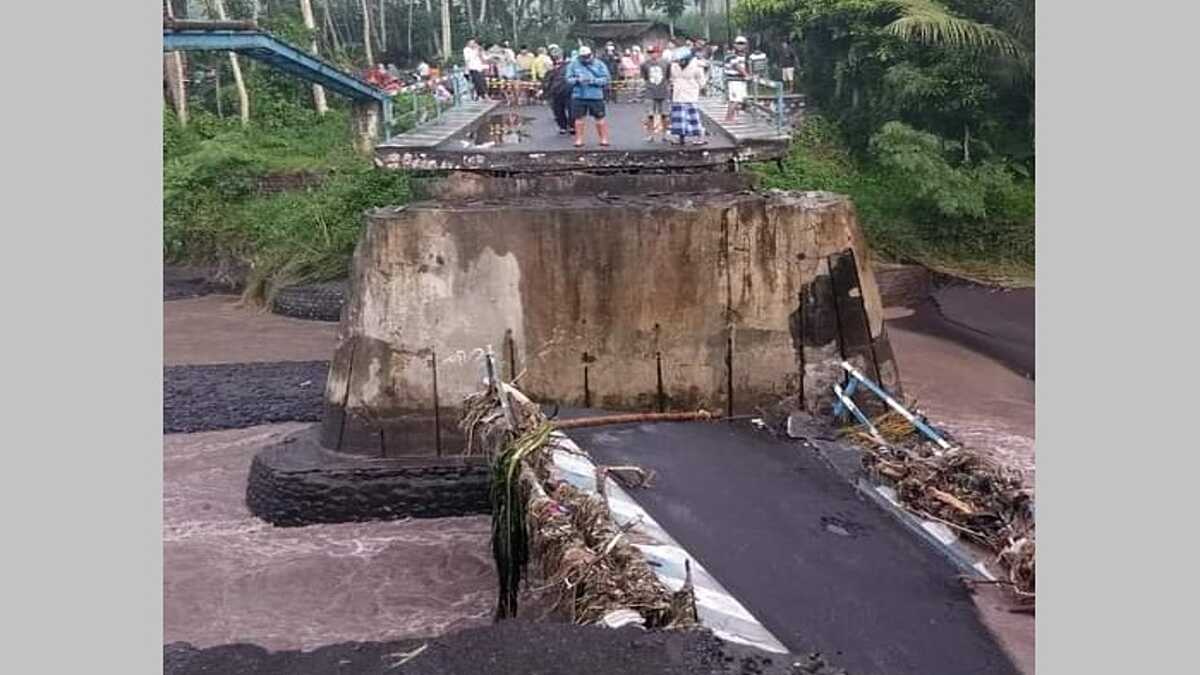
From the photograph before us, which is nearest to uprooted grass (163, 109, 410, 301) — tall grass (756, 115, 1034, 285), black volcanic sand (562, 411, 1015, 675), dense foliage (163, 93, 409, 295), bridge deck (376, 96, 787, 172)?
dense foliage (163, 93, 409, 295)

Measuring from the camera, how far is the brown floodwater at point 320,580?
11844mm

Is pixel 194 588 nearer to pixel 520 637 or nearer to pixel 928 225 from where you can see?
pixel 520 637

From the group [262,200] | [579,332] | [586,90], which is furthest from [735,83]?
[262,200]

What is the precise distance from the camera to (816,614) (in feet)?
27.0

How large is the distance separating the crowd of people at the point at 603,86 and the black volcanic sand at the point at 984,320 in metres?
6.95

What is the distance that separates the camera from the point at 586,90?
658 inches

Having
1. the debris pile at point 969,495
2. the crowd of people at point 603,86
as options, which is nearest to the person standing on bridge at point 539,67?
the crowd of people at point 603,86

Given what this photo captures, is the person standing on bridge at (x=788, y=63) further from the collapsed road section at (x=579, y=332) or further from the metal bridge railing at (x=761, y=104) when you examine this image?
the collapsed road section at (x=579, y=332)

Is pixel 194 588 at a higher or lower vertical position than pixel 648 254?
lower

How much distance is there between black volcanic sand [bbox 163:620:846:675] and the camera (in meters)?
6.44

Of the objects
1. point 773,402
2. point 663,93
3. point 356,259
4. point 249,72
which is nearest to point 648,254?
point 773,402

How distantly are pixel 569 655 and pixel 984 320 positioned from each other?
22.0 metres

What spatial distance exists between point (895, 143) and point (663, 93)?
13.4 m

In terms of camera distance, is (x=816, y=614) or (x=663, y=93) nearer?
Answer: (x=816, y=614)
